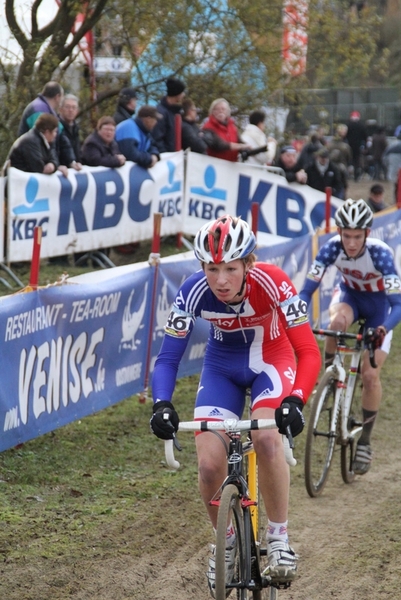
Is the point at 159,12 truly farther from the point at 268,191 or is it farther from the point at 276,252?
the point at 276,252

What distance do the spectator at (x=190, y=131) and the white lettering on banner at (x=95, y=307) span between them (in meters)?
6.22

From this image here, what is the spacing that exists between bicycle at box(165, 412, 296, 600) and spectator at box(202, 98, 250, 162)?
9912mm

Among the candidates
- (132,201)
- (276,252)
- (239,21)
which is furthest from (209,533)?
(239,21)

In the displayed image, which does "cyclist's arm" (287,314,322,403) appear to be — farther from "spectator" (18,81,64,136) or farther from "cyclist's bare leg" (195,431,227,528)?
"spectator" (18,81,64,136)

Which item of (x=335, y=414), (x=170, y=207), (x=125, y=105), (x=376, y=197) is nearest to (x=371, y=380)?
(x=335, y=414)

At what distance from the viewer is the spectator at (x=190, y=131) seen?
13.9 m

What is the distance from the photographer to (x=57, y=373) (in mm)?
7238

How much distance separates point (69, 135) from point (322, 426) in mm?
5969

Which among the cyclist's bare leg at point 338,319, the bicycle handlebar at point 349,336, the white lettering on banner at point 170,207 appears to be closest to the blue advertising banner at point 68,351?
the cyclist's bare leg at point 338,319

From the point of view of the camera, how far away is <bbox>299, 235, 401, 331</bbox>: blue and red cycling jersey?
24.5 feet

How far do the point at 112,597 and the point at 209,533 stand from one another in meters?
1.20

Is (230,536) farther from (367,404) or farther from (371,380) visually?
(367,404)

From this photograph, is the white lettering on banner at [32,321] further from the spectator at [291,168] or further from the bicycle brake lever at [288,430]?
the spectator at [291,168]

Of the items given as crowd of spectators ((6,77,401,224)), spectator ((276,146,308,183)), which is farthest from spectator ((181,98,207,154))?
spectator ((276,146,308,183))
